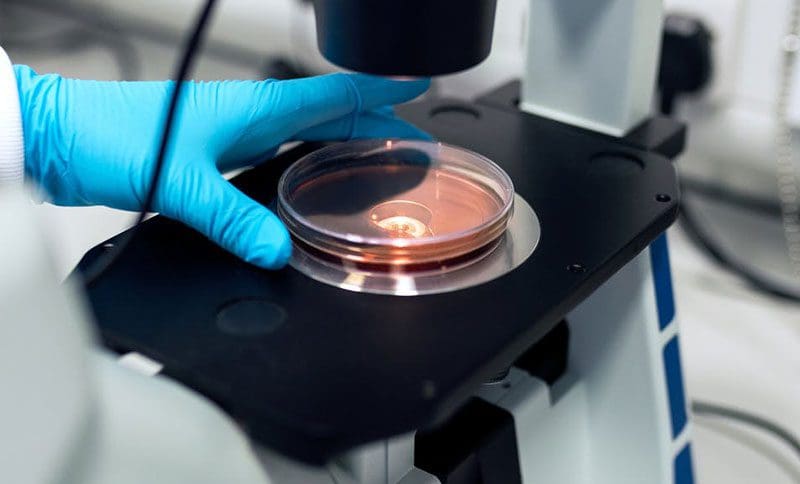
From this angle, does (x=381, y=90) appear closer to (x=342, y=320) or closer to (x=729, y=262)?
(x=342, y=320)

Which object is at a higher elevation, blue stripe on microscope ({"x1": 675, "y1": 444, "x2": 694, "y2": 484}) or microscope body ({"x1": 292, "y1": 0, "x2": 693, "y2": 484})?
microscope body ({"x1": 292, "y1": 0, "x2": 693, "y2": 484})

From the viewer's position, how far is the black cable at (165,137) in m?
0.58

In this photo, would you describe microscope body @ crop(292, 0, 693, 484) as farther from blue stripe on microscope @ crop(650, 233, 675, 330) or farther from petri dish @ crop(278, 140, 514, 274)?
petri dish @ crop(278, 140, 514, 274)

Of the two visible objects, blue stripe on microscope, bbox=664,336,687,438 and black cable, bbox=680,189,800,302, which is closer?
blue stripe on microscope, bbox=664,336,687,438

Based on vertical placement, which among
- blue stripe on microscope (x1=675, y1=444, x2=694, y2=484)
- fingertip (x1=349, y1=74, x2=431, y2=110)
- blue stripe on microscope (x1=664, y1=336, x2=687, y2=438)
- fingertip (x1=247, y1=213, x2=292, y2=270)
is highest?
fingertip (x1=349, y1=74, x2=431, y2=110)

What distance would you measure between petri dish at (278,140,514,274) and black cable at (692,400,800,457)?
1.63ft

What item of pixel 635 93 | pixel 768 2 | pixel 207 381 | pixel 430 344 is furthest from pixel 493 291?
pixel 768 2

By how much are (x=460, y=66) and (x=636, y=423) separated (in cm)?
44

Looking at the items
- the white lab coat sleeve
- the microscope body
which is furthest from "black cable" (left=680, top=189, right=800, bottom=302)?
the white lab coat sleeve

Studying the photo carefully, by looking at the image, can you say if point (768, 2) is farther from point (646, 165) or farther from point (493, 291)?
point (493, 291)

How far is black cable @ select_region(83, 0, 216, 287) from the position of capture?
58cm

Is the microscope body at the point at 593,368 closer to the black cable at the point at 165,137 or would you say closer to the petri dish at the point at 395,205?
the petri dish at the point at 395,205

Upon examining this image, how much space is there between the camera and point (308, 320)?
0.64 m

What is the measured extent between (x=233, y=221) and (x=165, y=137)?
82 mm
